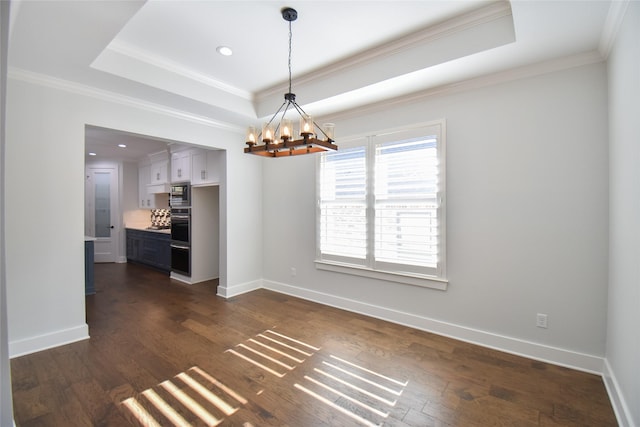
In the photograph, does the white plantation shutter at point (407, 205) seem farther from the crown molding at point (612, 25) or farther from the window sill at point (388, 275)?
the crown molding at point (612, 25)

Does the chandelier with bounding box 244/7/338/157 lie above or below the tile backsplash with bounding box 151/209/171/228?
above

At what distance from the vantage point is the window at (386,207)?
10.9 feet

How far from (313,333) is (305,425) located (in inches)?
55.7

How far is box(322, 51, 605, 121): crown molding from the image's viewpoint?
2557mm

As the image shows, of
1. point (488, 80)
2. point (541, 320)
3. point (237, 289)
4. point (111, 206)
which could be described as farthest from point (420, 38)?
point (111, 206)

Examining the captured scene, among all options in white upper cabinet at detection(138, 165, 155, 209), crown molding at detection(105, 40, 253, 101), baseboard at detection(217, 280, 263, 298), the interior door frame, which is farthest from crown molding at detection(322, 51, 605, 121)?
the interior door frame

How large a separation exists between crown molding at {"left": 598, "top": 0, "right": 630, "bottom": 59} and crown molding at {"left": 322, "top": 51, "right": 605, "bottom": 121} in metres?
0.13

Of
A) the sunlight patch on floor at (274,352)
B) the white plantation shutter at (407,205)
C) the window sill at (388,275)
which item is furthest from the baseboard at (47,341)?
the white plantation shutter at (407,205)

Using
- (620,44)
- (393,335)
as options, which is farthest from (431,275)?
(620,44)

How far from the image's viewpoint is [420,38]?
8.98ft

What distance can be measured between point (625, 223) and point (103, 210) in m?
9.88

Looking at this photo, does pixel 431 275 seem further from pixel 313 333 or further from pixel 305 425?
pixel 305 425

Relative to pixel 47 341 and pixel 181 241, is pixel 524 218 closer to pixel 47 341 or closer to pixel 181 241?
pixel 47 341

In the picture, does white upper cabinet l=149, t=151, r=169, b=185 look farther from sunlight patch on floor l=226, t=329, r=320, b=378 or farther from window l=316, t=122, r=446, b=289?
sunlight patch on floor l=226, t=329, r=320, b=378
